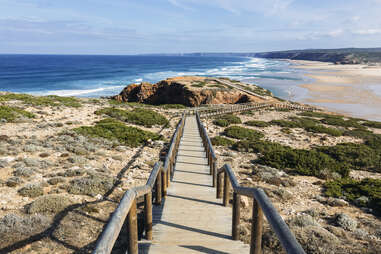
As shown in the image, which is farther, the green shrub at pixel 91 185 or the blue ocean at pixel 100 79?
the blue ocean at pixel 100 79

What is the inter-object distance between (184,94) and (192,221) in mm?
30638

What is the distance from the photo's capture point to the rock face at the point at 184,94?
33969 mm

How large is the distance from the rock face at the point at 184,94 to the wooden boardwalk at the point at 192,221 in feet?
87.6

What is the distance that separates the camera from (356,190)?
8445 millimetres

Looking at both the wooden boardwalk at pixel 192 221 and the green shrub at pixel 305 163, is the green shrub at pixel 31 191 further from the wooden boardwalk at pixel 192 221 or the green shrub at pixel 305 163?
the green shrub at pixel 305 163

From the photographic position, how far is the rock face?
111 feet

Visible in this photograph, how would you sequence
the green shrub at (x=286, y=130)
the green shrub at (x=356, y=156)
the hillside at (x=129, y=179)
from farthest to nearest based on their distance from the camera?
the green shrub at (x=286, y=130)
the green shrub at (x=356, y=156)
the hillside at (x=129, y=179)

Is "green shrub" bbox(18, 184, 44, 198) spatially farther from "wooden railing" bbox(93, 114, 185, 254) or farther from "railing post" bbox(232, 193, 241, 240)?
"railing post" bbox(232, 193, 241, 240)

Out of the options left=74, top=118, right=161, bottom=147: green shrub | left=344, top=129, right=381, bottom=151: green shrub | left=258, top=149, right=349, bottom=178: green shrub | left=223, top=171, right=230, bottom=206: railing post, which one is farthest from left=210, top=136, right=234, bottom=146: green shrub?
left=223, top=171, right=230, bottom=206: railing post

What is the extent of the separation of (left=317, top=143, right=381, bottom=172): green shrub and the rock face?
21192 millimetres

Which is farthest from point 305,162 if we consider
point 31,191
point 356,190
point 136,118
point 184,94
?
point 184,94

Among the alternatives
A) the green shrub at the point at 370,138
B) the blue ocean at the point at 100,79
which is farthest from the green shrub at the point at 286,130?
the blue ocean at the point at 100,79

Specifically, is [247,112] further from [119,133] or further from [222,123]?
[119,133]

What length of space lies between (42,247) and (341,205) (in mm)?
7888
